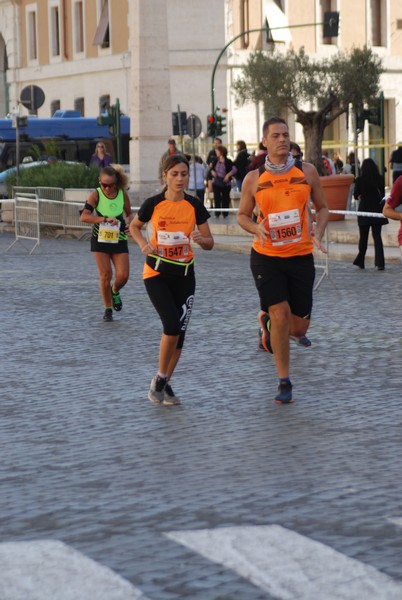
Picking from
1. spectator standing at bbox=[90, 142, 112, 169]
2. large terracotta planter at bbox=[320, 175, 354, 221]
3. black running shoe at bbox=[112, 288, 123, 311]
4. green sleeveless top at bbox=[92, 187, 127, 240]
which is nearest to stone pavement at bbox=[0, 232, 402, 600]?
black running shoe at bbox=[112, 288, 123, 311]

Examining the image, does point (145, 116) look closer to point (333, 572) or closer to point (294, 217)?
point (294, 217)

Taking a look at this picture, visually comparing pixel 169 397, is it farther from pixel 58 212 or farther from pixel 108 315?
pixel 58 212

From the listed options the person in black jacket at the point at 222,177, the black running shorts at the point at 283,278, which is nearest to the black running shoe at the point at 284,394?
the black running shorts at the point at 283,278

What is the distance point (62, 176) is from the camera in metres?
31.7

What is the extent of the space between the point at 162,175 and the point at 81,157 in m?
37.6

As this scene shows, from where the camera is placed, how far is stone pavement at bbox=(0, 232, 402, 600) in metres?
5.66

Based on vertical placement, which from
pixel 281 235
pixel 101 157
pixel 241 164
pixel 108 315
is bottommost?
pixel 108 315

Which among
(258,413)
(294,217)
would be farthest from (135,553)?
(294,217)

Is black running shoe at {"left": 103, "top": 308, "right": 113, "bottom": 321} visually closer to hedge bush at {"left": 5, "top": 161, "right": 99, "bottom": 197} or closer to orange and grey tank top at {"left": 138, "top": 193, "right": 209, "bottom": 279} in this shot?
orange and grey tank top at {"left": 138, "top": 193, "right": 209, "bottom": 279}

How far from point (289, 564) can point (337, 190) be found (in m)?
24.7

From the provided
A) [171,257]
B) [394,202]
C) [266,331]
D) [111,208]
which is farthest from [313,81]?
[171,257]

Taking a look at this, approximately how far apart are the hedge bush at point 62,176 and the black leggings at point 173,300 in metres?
22.1

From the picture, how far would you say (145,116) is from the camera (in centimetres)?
3350

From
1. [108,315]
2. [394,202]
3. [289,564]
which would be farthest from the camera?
[108,315]
